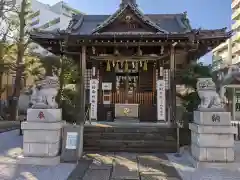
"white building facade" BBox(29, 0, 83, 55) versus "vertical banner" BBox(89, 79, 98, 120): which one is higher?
"white building facade" BBox(29, 0, 83, 55)

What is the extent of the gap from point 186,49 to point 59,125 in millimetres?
6442

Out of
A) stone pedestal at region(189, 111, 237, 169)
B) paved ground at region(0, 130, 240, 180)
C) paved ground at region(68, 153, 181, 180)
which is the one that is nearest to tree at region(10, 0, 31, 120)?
paved ground at region(0, 130, 240, 180)

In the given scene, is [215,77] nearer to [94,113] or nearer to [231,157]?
[231,157]

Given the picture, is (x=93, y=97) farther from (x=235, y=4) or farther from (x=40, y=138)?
(x=235, y=4)

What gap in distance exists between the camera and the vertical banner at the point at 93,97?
37.8ft

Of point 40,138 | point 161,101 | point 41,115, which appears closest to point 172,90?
point 161,101

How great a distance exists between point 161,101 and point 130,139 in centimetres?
353

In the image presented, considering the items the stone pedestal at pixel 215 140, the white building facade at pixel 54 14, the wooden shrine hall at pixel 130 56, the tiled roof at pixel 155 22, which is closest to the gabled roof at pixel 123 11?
the wooden shrine hall at pixel 130 56

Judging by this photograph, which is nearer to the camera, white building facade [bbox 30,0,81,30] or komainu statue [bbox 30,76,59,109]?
komainu statue [bbox 30,76,59,109]

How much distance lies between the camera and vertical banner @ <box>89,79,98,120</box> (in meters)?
11.5

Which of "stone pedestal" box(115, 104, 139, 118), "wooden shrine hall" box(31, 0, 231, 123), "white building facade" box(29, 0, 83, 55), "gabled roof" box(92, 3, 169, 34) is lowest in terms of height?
"stone pedestal" box(115, 104, 139, 118)

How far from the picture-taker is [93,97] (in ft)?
37.8

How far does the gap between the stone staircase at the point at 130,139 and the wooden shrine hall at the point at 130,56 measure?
1.02 metres

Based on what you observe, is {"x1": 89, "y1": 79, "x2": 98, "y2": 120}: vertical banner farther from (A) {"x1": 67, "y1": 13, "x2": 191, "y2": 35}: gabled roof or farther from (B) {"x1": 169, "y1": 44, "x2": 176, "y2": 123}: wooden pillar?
(B) {"x1": 169, "y1": 44, "x2": 176, "y2": 123}: wooden pillar
